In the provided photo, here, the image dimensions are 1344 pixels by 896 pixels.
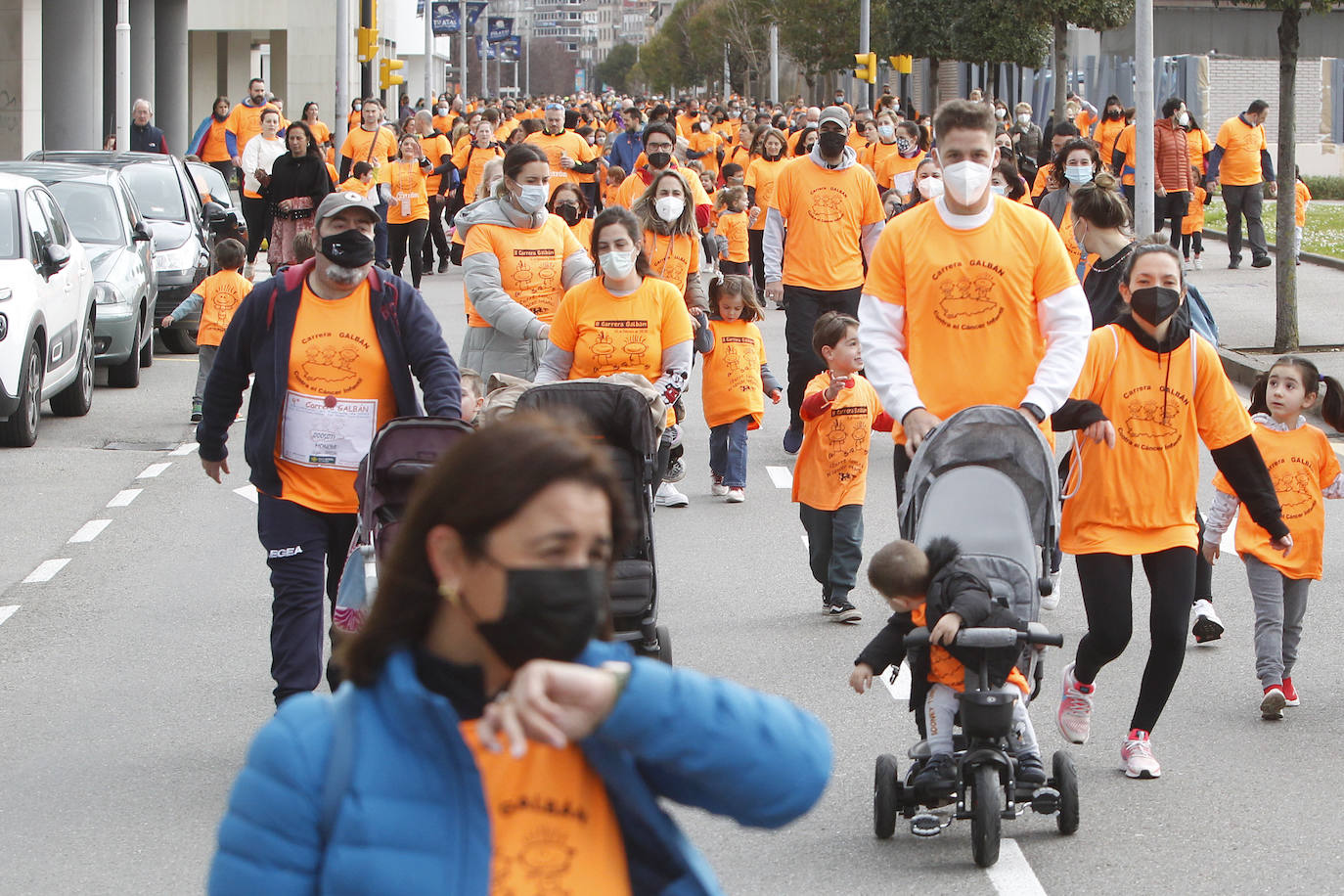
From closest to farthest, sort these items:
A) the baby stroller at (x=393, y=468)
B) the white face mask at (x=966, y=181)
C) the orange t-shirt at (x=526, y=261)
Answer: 1. the baby stroller at (x=393, y=468)
2. the white face mask at (x=966, y=181)
3. the orange t-shirt at (x=526, y=261)

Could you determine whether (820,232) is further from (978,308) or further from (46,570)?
(978,308)

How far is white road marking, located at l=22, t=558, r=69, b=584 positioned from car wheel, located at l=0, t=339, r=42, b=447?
3.41 metres

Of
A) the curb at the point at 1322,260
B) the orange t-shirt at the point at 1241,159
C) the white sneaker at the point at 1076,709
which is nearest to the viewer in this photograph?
the white sneaker at the point at 1076,709

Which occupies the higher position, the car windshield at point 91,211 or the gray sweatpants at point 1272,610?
the car windshield at point 91,211

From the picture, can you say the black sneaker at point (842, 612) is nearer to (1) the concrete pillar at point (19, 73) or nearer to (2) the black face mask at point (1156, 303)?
(2) the black face mask at point (1156, 303)

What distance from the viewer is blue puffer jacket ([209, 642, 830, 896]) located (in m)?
2.15

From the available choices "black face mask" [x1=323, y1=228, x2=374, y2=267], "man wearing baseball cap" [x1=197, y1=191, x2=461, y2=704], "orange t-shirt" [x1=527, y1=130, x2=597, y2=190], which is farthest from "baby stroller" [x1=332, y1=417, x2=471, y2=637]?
"orange t-shirt" [x1=527, y1=130, x2=597, y2=190]

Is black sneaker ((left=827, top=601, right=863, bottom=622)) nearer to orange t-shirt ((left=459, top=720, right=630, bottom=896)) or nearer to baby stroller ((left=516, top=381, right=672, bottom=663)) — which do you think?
baby stroller ((left=516, top=381, right=672, bottom=663))

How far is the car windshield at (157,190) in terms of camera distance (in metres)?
19.3

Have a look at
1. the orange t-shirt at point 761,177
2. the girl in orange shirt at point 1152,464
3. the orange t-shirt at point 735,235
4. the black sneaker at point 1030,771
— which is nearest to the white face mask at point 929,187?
the orange t-shirt at point 735,235

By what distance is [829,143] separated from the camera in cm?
1189

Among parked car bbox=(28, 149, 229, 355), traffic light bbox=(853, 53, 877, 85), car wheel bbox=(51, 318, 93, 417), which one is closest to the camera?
car wheel bbox=(51, 318, 93, 417)

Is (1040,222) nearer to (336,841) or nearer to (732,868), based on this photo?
(732,868)

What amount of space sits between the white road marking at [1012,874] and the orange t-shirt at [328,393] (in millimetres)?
2206
